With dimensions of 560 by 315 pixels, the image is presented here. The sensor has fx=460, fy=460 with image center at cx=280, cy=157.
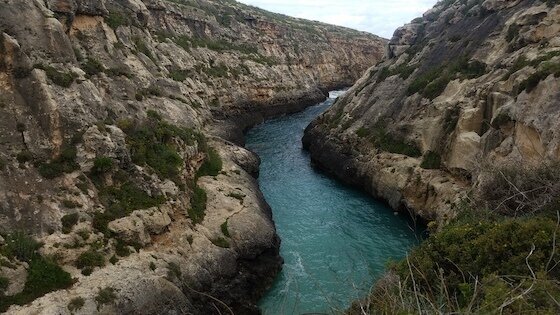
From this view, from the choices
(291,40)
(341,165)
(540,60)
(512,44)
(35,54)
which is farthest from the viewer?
(291,40)

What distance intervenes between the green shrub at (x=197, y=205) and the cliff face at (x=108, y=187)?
106 mm

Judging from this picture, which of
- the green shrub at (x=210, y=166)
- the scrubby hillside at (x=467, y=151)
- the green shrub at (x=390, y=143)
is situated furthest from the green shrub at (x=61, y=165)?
the green shrub at (x=390, y=143)

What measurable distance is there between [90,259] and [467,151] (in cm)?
2733

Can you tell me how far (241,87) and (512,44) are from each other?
4917cm

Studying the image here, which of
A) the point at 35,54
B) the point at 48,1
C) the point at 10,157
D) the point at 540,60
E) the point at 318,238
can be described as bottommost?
the point at 318,238

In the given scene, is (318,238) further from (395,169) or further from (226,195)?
(395,169)

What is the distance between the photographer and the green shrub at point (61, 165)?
→ 83.3 ft

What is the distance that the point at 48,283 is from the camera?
20766mm

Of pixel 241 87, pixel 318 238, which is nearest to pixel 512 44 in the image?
pixel 318 238

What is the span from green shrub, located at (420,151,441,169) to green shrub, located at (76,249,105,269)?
27.1 metres

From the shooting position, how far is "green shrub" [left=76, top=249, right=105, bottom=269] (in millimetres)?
22391

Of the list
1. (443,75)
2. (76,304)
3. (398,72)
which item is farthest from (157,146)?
(398,72)

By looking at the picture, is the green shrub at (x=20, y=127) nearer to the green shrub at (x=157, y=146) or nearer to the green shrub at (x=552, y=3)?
the green shrub at (x=157, y=146)

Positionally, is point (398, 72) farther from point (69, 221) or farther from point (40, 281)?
point (40, 281)
